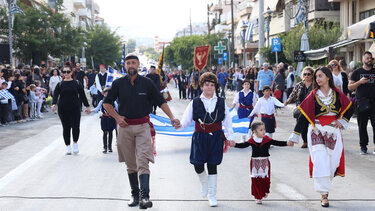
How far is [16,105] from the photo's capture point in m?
18.4

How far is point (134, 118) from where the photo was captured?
674cm

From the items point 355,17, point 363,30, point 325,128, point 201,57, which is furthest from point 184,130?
point 355,17

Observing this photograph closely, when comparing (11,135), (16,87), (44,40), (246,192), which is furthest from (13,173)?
(44,40)

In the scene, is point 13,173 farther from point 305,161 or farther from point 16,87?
point 16,87

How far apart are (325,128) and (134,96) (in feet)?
7.69

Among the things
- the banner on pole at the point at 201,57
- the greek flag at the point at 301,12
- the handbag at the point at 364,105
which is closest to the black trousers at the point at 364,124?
the handbag at the point at 364,105

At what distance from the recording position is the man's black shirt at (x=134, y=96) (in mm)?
6723

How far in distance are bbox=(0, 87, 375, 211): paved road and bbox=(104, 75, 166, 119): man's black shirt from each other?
115 cm

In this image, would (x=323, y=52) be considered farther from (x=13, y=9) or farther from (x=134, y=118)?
(x=134, y=118)

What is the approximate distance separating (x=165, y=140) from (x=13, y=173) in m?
5.01

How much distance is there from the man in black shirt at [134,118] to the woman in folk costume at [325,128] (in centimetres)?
168

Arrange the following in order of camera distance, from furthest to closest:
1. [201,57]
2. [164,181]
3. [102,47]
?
[102,47] → [201,57] → [164,181]

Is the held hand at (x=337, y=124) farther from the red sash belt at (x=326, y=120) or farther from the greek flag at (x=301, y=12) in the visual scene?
the greek flag at (x=301, y=12)

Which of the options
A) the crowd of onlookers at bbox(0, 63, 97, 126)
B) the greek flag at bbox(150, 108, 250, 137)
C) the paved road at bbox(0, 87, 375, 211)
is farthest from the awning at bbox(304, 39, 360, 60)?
the greek flag at bbox(150, 108, 250, 137)
